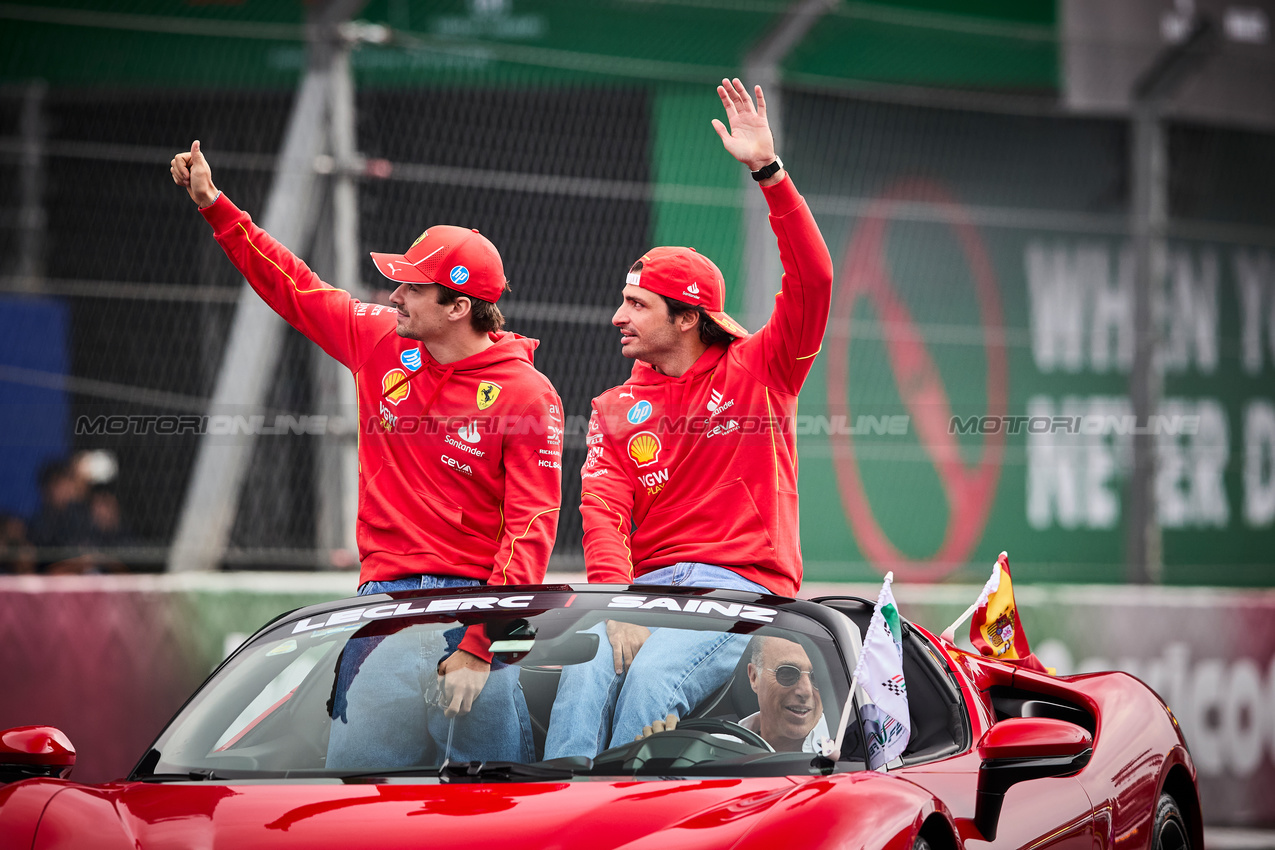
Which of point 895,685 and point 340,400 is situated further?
point 340,400

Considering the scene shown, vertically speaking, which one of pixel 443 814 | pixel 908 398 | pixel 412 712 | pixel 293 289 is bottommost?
pixel 443 814

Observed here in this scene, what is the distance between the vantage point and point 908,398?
1000cm

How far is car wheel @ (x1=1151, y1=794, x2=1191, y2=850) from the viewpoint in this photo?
4.75 metres

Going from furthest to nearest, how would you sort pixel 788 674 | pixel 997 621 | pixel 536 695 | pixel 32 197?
pixel 32 197, pixel 997 621, pixel 536 695, pixel 788 674

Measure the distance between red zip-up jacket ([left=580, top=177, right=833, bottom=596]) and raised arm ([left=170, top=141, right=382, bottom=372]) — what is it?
30.9 inches

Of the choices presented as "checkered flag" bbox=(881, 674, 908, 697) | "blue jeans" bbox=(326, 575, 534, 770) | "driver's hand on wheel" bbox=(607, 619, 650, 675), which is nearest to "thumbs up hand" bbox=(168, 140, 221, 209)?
"blue jeans" bbox=(326, 575, 534, 770)

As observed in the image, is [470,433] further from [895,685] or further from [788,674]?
[895,685]

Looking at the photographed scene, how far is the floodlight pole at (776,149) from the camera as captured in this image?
8305 mm

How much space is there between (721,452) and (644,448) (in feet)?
0.81

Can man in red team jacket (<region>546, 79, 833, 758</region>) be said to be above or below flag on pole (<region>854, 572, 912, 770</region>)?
above

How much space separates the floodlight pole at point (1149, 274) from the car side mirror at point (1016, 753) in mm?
5876

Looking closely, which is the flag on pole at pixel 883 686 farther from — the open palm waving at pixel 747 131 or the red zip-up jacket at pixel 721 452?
the open palm waving at pixel 747 131

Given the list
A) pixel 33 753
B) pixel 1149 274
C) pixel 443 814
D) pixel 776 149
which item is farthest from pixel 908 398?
pixel 443 814

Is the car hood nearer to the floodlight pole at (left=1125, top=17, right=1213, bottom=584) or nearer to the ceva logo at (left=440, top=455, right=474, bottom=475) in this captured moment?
the ceva logo at (left=440, top=455, right=474, bottom=475)
